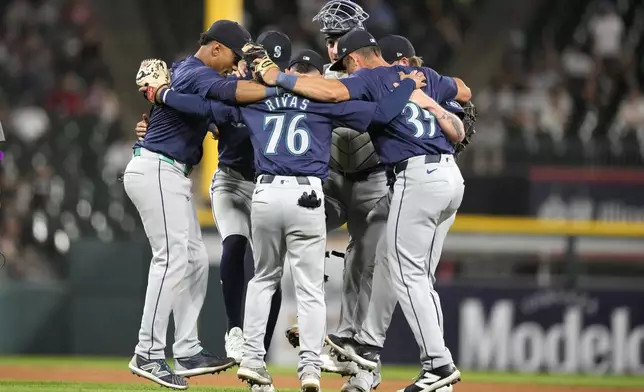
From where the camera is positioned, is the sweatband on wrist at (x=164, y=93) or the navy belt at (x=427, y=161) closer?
the navy belt at (x=427, y=161)

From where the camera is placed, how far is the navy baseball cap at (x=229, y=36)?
7406 millimetres

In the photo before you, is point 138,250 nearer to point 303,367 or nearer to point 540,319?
point 540,319

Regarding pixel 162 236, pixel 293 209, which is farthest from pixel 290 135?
pixel 162 236

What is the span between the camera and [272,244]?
6.88m

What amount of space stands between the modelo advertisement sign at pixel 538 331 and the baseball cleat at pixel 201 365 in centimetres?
436

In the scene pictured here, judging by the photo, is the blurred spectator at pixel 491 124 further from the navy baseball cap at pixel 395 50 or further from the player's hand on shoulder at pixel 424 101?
the player's hand on shoulder at pixel 424 101

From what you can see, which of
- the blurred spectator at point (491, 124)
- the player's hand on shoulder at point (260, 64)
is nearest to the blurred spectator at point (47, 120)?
Result: the blurred spectator at point (491, 124)

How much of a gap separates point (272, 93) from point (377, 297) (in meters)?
1.48

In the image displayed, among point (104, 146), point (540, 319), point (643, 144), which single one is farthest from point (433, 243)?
point (104, 146)

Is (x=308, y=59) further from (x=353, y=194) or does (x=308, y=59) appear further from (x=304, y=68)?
(x=353, y=194)

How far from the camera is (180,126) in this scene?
293 inches

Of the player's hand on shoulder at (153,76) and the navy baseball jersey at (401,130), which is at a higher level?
the player's hand on shoulder at (153,76)

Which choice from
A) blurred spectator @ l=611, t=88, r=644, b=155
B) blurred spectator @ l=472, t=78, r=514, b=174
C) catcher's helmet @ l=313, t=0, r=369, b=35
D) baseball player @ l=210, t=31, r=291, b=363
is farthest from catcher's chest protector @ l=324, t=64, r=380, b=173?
blurred spectator @ l=611, t=88, r=644, b=155

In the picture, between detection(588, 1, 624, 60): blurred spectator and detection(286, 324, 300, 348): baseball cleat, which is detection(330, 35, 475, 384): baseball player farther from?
detection(588, 1, 624, 60): blurred spectator
